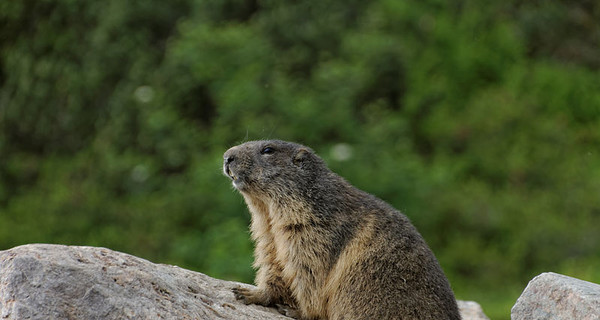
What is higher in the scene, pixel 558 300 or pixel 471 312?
pixel 558 300

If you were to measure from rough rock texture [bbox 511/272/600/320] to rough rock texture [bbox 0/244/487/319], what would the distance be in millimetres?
1949

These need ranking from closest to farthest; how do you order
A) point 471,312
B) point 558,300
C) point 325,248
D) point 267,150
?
point 558,300
point 325,248
point 267,150
point 471,312

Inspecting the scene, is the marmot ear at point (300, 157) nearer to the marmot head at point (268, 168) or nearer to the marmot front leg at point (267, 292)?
the marmot head at point (268, 168)

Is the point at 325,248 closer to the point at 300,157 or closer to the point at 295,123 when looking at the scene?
the point at 300,157

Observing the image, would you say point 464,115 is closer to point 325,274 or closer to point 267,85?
point 267,85

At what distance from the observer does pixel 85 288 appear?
13.1ft

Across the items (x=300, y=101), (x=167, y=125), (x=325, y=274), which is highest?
(x=325, y=274)

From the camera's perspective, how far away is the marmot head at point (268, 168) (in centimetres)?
537

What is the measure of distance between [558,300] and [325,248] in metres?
1.45

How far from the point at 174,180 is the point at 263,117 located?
153 cm

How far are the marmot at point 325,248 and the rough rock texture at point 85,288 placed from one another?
748 millimetres

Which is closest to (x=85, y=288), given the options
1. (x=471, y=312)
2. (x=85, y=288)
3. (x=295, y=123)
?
(x=85, y=288)

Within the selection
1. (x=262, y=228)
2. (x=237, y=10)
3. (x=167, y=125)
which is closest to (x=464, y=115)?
(x=237, y=10)

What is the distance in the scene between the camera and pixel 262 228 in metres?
Result: 5.47
